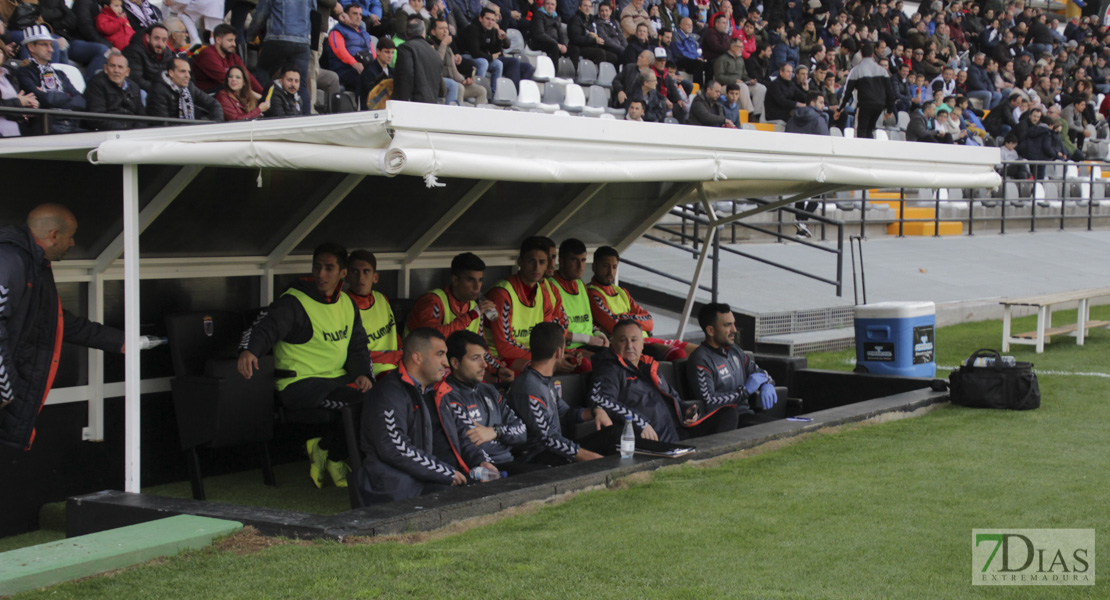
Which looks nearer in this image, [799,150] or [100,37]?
[799,150]

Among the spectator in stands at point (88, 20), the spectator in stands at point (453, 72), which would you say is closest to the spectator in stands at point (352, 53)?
the spectator in stands at point (453, 72)

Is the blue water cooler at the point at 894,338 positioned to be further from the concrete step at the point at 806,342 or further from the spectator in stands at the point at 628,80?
the spectator in stands at the point at 628,80

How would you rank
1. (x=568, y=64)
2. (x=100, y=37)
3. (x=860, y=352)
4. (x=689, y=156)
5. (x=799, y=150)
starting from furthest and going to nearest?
(x=568, y=64)
(x=100, y=37)
(x=860, y=352)
(x=799, y=150)
(x=689, y=156)

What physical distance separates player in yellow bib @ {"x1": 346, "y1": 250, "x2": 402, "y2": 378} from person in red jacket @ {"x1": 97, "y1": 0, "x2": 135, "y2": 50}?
4798mm

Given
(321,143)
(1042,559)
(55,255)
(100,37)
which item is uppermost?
(100,37)

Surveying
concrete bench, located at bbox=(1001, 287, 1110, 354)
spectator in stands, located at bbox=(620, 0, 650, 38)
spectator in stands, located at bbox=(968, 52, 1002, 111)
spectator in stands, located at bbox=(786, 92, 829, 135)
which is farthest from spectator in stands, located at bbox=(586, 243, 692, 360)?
spectator in stands, located at bbox=(968, 52, 1002, 111)

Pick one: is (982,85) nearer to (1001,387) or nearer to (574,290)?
(1001,387)

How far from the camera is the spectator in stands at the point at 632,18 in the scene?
18703mm

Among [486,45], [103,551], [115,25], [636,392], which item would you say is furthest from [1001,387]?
[486,45]

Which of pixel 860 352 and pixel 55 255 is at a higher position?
pixel 55 255

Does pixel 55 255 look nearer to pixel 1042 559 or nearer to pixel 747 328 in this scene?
pixel 1042 559

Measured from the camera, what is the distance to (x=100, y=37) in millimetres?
10797

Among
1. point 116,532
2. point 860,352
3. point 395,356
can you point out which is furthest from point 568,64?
point 116,532

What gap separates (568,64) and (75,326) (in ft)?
41.7
